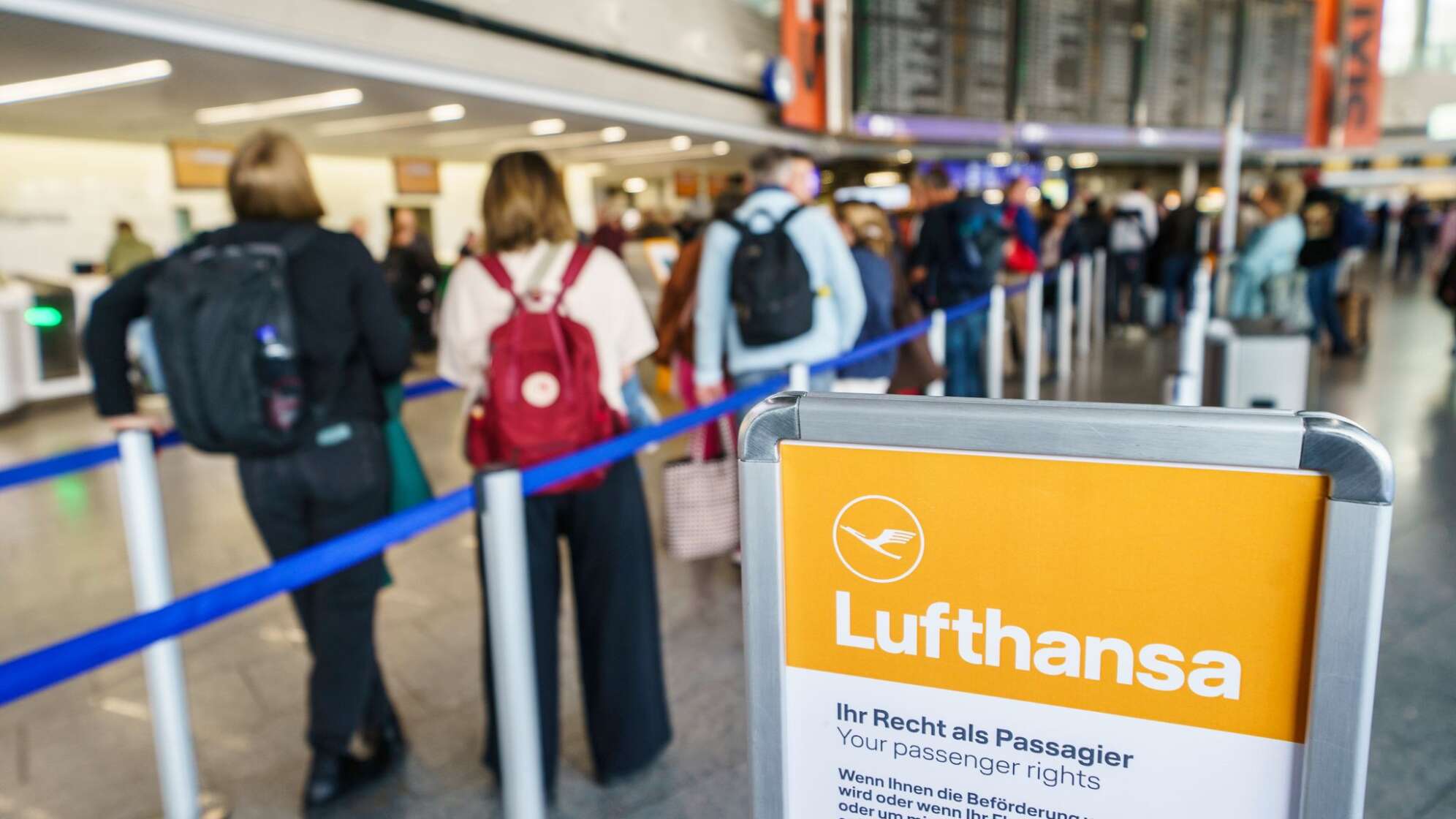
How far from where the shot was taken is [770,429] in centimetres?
114

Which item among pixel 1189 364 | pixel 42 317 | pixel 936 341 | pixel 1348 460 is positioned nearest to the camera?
pixel 1348 460

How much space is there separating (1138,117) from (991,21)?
116 inches

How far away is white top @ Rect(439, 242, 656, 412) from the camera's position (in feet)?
7.79

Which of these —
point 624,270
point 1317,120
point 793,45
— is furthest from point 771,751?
point 1317,120

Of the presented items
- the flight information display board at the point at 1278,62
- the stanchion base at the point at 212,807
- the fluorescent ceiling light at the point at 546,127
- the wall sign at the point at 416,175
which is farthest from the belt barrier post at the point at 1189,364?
the flight information display board at the point at 1278,62

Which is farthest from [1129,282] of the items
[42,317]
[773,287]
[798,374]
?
[42,317]

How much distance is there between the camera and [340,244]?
7.70 ft

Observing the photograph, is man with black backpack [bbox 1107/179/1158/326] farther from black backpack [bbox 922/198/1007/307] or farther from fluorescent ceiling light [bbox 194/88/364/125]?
fluorescent ceiling light [bbox 194/88/364/125]

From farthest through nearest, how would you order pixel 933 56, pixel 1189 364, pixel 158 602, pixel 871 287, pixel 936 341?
pixel 933 56, pixel 936 341, pixel 871 287, pixel 1189 364, pixel 158 602

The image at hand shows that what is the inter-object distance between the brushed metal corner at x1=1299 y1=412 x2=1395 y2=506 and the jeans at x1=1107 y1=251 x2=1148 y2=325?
1047 centimetres

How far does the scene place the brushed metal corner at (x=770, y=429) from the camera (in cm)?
112

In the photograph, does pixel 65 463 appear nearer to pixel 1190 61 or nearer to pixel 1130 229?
pixel 1130 229

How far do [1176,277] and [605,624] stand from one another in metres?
9.68

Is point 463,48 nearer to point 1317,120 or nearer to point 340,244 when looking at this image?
point 340,244
